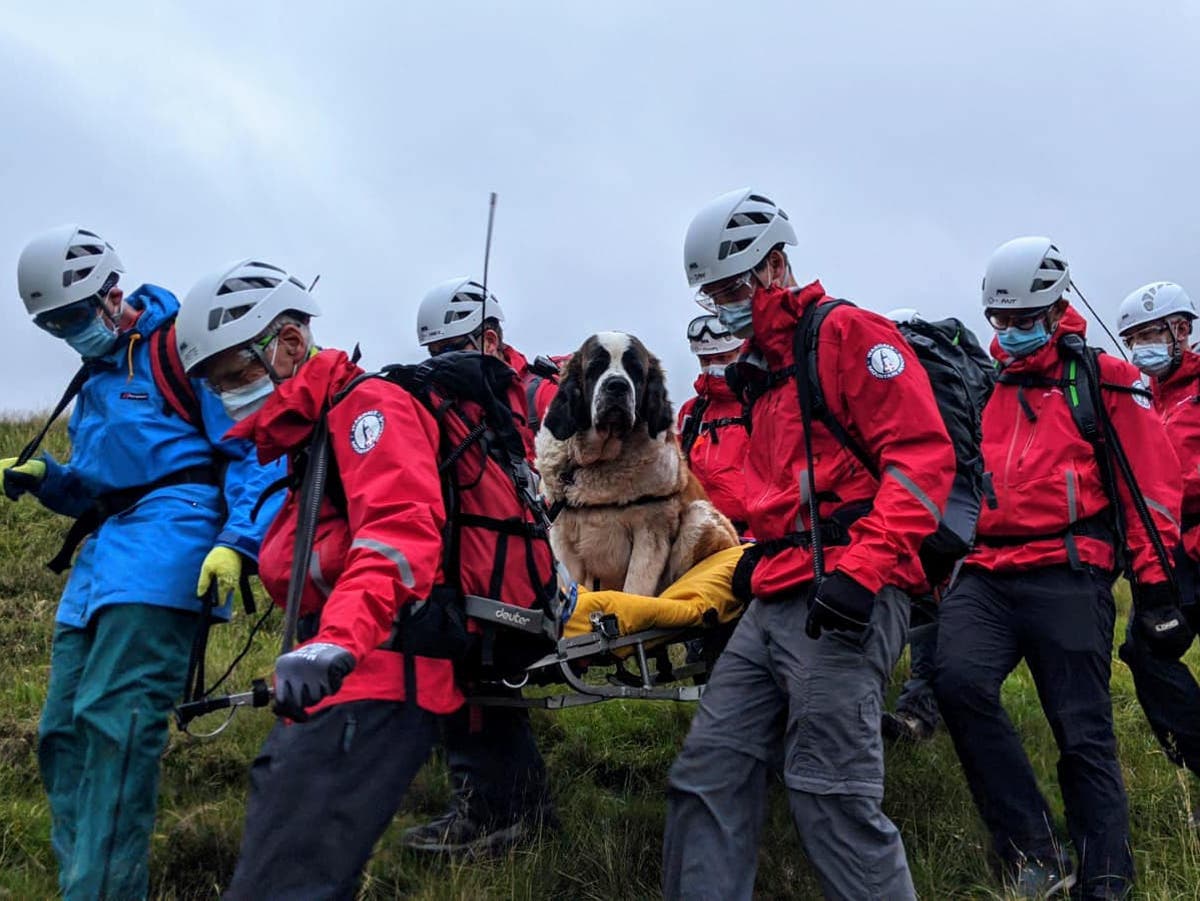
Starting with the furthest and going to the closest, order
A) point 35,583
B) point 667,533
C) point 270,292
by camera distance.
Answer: point 35,583 → point 667,533 → point 270,292

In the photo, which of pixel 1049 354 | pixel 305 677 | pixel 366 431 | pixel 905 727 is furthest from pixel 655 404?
pixel 305 677

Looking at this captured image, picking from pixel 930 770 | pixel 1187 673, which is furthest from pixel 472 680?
pixel 1187 673

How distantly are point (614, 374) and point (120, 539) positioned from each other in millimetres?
2825

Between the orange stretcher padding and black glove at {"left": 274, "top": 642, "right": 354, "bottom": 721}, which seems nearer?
black glove at {"left": 274, "top": 642, "right": 354, "bottom": 721}

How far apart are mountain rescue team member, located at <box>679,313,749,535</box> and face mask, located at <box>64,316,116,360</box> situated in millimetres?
3591

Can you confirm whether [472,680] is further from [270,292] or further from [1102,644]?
[1102,644]


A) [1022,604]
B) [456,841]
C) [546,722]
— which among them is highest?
[1022,604]

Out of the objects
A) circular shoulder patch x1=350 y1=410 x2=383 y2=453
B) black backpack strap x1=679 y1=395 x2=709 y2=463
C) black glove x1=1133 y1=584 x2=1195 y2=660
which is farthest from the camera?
black backpack strap x1=679 y1=395 x2=709 y2=463

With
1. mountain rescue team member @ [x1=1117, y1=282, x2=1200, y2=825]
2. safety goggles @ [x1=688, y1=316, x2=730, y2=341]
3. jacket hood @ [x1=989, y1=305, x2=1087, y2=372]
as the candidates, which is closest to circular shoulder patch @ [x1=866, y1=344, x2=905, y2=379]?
jacket hood @ [x1=989, y1=305, x2=1087, y2=372]

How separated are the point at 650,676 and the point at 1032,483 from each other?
1865 mm

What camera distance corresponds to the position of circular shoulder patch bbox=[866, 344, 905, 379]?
3.77m

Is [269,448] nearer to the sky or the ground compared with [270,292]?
nearer to the ground

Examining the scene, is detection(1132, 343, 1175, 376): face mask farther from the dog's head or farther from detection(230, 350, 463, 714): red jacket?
detection(230, 350, 463, 714): red jacket

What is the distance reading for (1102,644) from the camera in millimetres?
5223
